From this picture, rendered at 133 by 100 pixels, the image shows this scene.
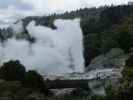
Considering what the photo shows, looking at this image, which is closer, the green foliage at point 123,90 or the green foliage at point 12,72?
the green foliage at point 123,90

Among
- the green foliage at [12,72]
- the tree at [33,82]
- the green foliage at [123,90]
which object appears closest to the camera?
the green foliage at [123,90]

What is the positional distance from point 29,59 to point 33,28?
1866 cm

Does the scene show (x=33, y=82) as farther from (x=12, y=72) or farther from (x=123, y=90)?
(x=123, y=90)

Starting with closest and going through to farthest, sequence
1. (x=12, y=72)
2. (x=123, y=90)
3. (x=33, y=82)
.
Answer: (x=123, y=90), (x=33, y=82), (x=12, y=72)

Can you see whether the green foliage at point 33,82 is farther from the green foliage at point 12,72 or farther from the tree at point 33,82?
the green foliage at point 12,72

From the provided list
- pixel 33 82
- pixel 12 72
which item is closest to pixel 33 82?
pixel 33 82

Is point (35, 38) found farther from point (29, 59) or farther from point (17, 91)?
point (17, 91)

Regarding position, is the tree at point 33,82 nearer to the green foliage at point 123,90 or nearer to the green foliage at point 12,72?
the green foliage at point 12,72

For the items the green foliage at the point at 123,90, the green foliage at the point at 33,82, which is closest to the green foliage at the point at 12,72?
the green foliage at the point at 33,82

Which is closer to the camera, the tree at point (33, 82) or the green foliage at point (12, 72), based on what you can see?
the tree at point (33, 82)

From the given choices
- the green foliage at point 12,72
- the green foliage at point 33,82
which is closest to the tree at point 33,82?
the green foliage at point 33,82

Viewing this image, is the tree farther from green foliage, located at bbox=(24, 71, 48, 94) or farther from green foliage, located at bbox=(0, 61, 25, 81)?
green foliage, located at bbox=(0, 61, 25, 81)

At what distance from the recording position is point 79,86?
5366 centimetres

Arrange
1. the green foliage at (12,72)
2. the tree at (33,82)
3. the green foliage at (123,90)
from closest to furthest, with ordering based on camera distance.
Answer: the green foliage at (123,90) < the tree at (33,82) < the green foliage at (12,72)
